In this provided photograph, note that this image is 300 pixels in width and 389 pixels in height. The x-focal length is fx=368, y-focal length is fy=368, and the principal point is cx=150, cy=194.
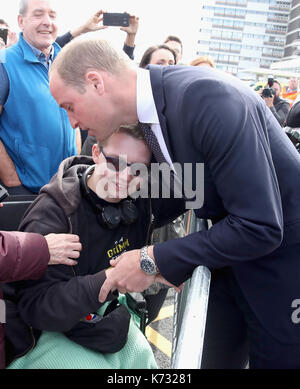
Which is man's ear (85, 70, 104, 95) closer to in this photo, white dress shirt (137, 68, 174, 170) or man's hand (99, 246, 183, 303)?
white dress shirt (137, 68, 174, 170)

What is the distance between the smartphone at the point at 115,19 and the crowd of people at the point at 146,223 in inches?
71.4

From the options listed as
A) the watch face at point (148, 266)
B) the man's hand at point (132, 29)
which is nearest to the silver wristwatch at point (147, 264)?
the watch face at point (148, 266)

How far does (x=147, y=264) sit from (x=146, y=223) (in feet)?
2.04

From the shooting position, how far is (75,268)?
5.56 ft

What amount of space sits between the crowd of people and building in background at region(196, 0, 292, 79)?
114360 millimetres

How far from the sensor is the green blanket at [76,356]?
4.73 ft

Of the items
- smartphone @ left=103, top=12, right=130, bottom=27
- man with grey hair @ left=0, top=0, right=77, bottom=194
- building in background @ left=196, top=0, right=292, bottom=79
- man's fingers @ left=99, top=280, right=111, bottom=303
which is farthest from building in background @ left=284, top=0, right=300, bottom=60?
man's fingers @ left=99, top=280, right=111, bottom=303

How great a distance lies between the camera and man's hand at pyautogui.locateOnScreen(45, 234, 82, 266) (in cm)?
148

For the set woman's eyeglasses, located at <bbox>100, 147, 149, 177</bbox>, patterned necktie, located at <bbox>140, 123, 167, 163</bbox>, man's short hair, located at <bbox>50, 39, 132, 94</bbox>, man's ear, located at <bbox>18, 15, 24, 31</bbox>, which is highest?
man's ear, located at <bbox>18, 15, 24, 31</bbox>

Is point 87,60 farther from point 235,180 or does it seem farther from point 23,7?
point 23,7

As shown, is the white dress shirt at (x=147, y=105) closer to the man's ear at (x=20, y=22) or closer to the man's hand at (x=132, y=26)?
the man's ear at (x=20, y=22)

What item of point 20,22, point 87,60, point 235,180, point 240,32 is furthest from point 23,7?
point 240,32

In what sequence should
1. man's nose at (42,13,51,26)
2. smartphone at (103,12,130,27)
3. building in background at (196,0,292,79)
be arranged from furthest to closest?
building in background at (196,0,292,79), smartphone at (103,12,130,27), man's nose at (42,13,51,26)
